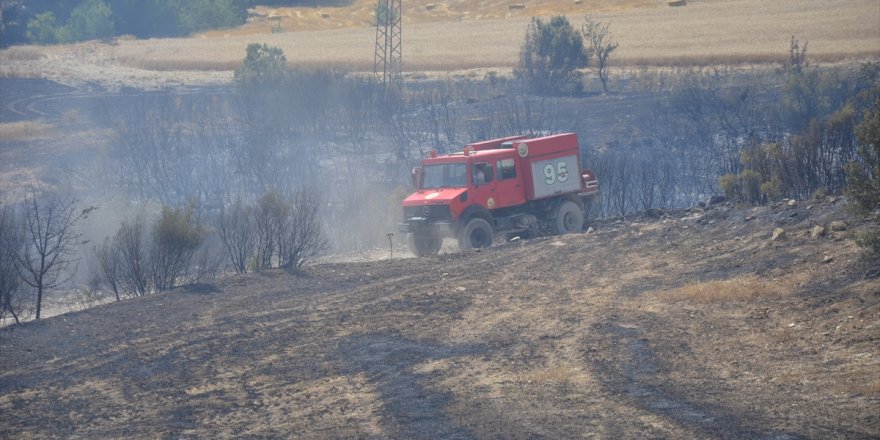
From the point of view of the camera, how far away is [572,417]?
35.1ft

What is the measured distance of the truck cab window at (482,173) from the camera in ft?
82.5

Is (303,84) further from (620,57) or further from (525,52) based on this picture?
(620,57)

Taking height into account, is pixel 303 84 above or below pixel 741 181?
above

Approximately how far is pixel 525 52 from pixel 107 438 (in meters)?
45.9

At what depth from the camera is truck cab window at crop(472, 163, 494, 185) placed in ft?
82.5

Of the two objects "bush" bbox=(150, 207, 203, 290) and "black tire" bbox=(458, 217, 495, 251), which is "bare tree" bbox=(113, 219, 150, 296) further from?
"black tire" bbox=(458, 217, 495, 251)

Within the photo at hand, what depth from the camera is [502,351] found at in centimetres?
1410

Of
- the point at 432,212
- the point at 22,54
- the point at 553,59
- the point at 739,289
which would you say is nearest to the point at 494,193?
the point at 432,212

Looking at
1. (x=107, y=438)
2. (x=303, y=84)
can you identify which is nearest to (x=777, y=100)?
(x=303, y=84)

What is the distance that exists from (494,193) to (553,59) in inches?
1146

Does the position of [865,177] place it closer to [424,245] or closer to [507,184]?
[507,184]

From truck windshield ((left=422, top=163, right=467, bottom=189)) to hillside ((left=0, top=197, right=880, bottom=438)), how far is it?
4009mm

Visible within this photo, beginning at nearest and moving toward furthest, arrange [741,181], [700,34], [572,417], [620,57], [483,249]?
1. [572,417]
2. [483,249]
3. [741,181]
4. [620,57]
5. [700,34]

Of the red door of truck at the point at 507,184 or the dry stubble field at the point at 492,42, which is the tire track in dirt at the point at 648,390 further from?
the dry stubble field at the point at 492,42
